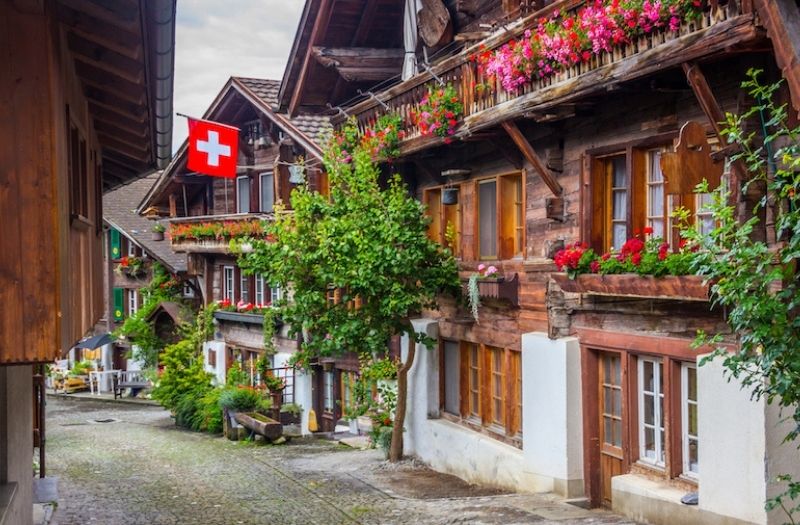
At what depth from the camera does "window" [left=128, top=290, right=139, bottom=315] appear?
40.3 metres

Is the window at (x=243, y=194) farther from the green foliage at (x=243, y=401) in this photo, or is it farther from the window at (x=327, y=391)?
the green foliage at (x=243, y=401)

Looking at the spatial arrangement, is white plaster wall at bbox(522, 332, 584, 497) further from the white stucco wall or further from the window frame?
the window frame

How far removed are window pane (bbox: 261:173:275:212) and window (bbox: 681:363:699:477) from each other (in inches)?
727

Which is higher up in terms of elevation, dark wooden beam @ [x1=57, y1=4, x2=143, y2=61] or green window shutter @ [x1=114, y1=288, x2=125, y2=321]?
dark wooden beam @ [x1=57, y1=4, x2=143, y2=61]

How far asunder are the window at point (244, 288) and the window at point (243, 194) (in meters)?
1.79

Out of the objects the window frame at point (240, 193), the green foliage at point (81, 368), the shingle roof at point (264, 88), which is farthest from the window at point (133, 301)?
the shingle roof at point (264, 88)

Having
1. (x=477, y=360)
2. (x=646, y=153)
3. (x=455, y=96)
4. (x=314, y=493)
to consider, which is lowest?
(x=314, y=493)

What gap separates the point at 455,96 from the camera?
573 inches

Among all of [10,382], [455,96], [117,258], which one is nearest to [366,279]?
[455,96]

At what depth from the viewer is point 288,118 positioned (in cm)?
2498

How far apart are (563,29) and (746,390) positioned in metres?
4.25

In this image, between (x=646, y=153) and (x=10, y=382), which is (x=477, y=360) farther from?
(x=10, y=382)

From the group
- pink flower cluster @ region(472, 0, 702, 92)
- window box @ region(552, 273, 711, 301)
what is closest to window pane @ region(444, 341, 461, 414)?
window box @ region(552, 273, 711, 301)

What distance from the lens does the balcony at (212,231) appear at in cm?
2689
